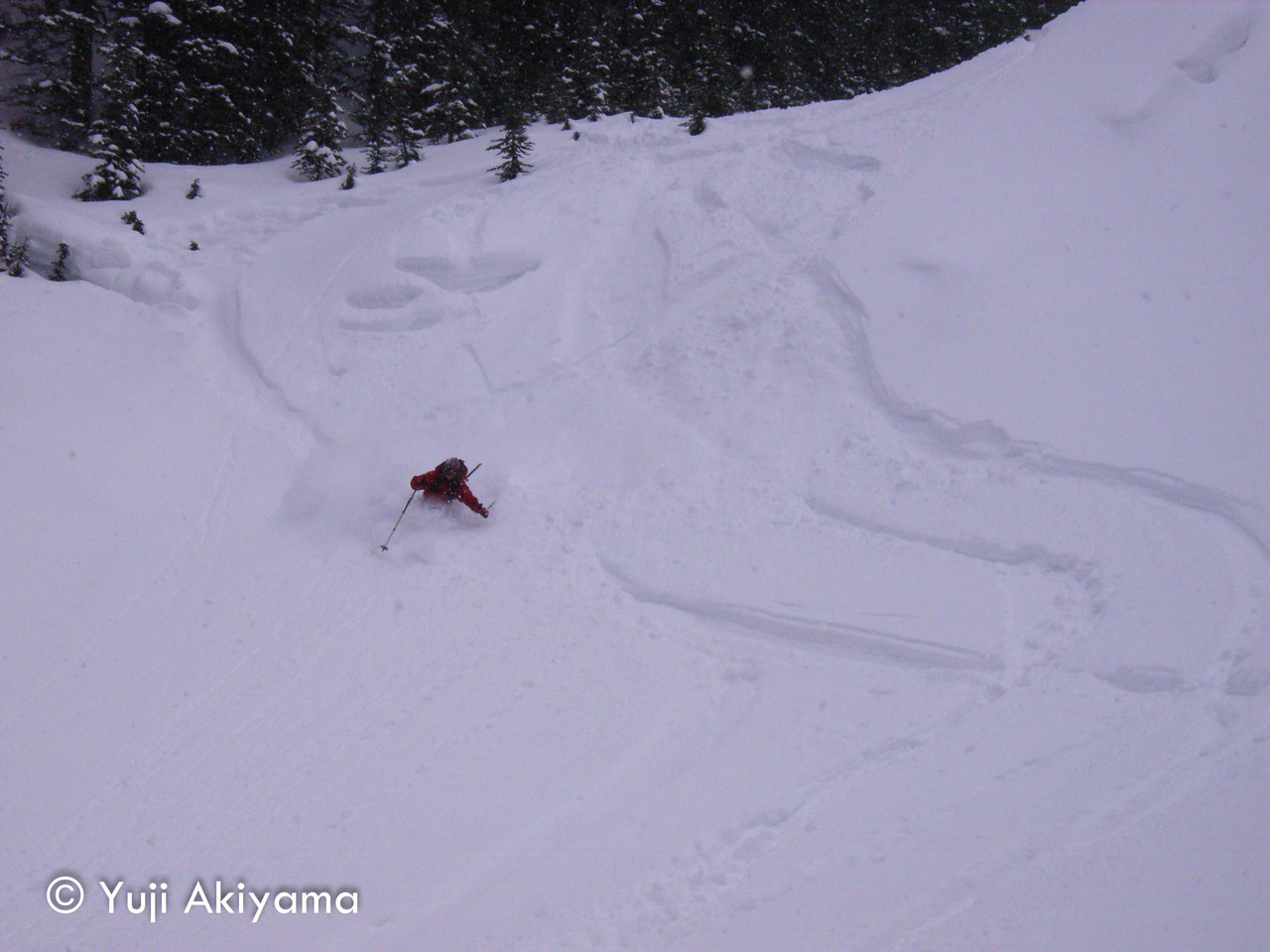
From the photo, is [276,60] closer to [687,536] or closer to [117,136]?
[117,136]

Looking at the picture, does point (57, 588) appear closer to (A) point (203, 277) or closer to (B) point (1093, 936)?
(A) point (203, 277)

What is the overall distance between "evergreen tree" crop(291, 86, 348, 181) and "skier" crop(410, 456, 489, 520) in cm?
947

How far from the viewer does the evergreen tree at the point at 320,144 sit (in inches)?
585

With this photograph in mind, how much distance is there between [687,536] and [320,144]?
455 inches

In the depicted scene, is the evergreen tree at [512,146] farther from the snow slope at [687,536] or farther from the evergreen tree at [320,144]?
the evergreen tree at [320,144]

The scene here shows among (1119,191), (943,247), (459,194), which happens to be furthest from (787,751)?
(459,194)

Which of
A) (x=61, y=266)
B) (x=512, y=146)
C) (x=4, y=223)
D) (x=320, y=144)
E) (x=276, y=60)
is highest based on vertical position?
(x=276, y=60)

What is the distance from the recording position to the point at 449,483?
27.0ft

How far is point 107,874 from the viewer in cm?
513

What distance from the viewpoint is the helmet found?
26.9 feet

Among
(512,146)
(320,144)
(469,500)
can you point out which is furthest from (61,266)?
(469,500)

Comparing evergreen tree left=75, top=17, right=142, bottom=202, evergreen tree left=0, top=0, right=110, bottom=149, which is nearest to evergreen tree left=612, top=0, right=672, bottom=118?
evergreen tree left=75, top=17, right=142, bottom=202

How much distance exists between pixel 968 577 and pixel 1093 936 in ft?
11.0

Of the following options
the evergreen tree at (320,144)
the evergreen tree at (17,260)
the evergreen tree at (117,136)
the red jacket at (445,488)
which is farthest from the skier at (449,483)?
the evergreen tree at (320,144)
